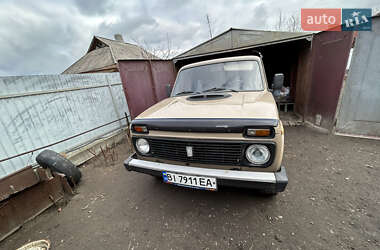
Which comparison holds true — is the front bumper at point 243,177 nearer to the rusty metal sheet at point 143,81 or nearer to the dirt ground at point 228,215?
the dirt ground at point 228,215

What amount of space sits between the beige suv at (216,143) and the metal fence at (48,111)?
283cm

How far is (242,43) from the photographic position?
17.2 ft

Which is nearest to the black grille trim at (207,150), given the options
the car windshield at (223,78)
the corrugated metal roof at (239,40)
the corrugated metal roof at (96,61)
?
the car windshield at (223,78)

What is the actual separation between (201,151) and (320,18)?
8271 millimetres

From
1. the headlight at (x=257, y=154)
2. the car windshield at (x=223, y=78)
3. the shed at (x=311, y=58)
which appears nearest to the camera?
the headlight at (x=257, y=154)

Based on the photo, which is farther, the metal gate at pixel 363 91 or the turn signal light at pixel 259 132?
the metal gate at pixel 363 91

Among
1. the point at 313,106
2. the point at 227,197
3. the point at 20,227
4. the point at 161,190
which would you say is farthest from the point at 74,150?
the point at 313,106

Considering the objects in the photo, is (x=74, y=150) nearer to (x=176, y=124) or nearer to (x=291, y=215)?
(x=176, y=124)

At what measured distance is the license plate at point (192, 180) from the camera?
5.18ft

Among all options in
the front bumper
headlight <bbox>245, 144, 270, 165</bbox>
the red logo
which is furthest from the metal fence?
the red logo

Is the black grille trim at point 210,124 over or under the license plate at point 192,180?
over

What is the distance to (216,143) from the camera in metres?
1.52

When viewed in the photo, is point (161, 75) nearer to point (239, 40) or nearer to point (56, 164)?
point (239, 40)

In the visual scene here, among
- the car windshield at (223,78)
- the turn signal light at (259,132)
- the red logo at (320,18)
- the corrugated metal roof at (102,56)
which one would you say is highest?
the corrugated metal roof at (102,56)
